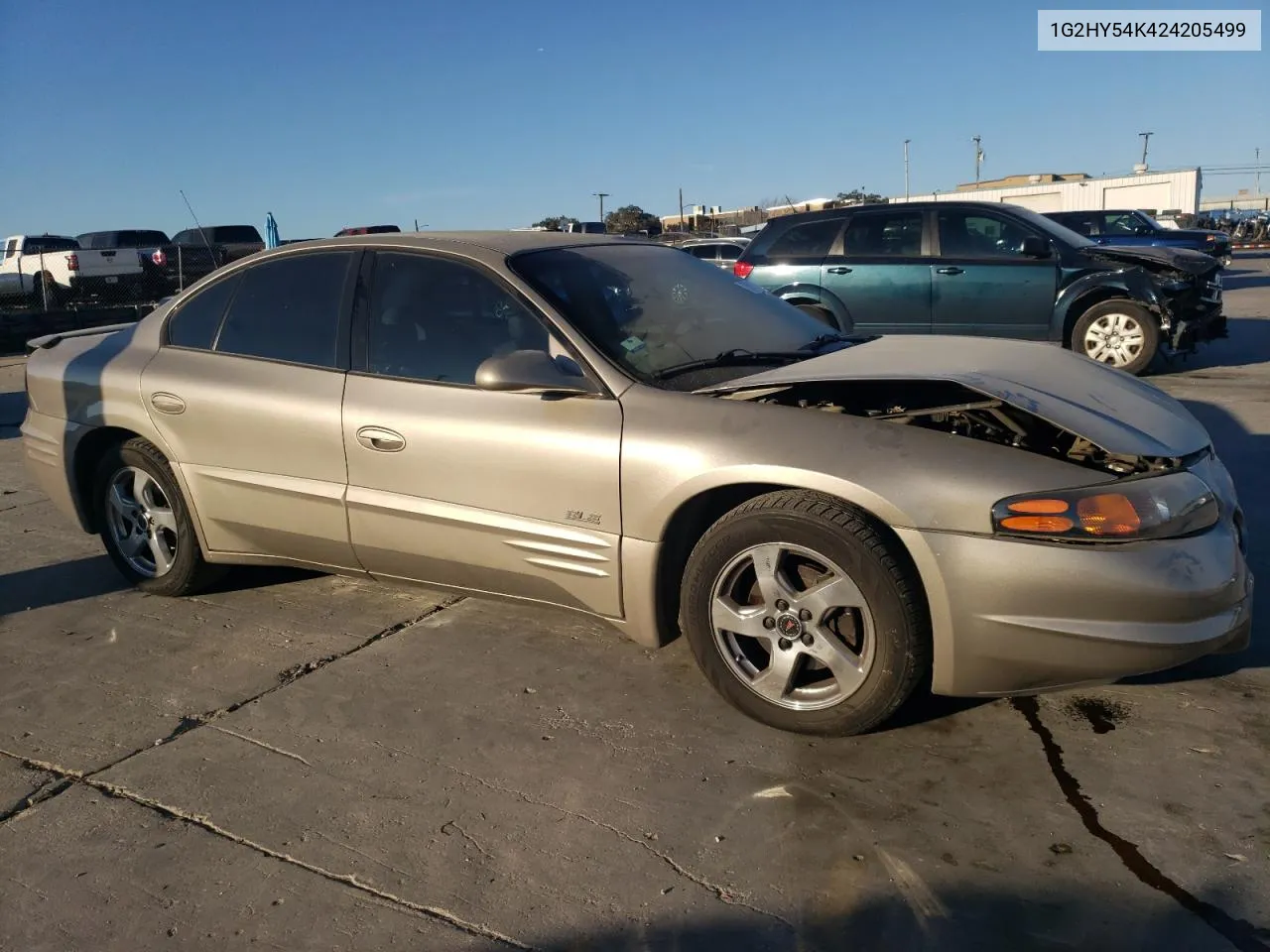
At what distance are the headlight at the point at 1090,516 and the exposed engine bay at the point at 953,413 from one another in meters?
0.13

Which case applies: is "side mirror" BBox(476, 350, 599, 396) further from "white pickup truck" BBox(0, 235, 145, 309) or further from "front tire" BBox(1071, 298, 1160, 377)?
"white pickup truck" BBox(0, 235, 145, 309)

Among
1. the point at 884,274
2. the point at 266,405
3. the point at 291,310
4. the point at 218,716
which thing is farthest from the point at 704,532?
the point at 884,274

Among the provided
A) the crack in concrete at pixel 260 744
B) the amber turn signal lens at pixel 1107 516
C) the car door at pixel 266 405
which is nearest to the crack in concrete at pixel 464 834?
the crack in concrete at pixel 260 744

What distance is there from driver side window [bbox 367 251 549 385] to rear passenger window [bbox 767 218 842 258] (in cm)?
682

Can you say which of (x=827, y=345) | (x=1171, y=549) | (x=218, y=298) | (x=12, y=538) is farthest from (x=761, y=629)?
(x=12, y=538)

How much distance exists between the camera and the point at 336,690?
3.74m

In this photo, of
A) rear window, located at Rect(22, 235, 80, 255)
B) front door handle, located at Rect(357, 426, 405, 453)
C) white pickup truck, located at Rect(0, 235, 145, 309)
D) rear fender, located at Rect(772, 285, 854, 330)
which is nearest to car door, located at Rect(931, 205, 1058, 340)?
rear fender, located at Rect(772, 285, 854, 330)

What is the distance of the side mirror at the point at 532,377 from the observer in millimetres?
3521

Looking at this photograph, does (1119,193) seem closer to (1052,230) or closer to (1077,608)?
(1052,230)

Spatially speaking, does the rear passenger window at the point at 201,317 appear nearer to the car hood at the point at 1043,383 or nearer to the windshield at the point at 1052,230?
the car hood at the point at 1043,383

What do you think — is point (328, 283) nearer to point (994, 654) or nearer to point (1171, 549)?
point (994, 654)

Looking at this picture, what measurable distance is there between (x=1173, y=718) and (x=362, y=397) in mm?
2999

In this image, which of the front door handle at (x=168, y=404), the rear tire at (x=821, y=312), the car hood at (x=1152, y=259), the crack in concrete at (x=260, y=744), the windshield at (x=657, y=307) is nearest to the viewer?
the crack in concrete at (x=260, y=744)

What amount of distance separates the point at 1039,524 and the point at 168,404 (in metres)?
3.49
